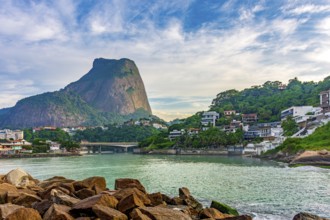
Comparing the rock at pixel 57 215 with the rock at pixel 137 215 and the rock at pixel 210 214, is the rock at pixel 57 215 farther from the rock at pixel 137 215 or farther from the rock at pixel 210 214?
the rock at pixel 210 214

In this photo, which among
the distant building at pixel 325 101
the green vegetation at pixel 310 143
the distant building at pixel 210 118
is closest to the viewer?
the green vegetation at pixel 310 143

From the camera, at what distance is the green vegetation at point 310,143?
6519 cm

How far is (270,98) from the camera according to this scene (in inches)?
6447

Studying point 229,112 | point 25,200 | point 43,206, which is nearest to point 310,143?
point 25,200

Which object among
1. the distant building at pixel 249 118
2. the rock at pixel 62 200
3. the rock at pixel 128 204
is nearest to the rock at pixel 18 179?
the rock at pixel 62 200

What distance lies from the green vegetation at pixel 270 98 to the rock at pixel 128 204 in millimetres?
115998

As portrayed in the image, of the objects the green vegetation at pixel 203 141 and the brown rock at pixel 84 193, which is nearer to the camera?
the brown rock at pixel 84 193

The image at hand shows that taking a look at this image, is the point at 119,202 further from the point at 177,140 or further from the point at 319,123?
the point at 177,140

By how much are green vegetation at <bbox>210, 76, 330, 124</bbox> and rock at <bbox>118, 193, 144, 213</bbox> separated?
115998 mm

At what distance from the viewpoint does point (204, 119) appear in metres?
154

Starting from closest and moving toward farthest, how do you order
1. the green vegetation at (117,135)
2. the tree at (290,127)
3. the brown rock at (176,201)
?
the brown rock at (176,201) → the tree at (290,127) → the green vegetation at (117,135)

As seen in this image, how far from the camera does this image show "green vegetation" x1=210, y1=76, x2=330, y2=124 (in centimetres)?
13612

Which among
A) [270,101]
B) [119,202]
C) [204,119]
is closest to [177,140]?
[204,119]

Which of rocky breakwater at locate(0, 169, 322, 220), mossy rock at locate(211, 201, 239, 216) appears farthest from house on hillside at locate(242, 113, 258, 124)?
rocky breakwater at locate(0, 169, 322, 220)
